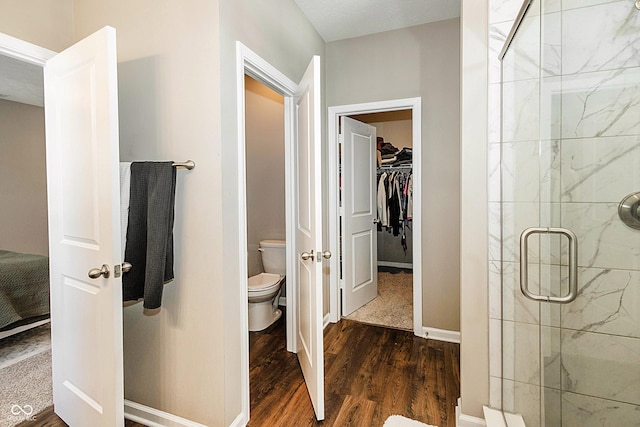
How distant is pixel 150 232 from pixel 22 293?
2292 mm

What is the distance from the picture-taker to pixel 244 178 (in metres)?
1.74

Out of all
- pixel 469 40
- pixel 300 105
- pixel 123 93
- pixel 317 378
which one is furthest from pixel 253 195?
pixel 469 40

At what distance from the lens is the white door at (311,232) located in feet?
5.55

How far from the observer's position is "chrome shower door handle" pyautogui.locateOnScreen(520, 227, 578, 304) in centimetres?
111

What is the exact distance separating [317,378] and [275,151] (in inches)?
94.2

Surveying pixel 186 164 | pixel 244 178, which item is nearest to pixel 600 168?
pixel 244 178

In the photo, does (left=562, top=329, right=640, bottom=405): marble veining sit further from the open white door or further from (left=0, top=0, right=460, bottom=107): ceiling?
(left=0, top=0, right=460, bottom=107): ceiling

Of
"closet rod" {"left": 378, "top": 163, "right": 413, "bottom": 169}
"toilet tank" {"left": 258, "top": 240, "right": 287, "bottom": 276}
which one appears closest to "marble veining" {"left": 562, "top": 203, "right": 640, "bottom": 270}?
"toilet tank" {"left": 258, "top": 240, "right": 287, "bottom": 276}

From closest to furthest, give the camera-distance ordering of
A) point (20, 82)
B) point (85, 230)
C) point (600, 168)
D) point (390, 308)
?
1. point (600, 168)
2. point (85, 230)
3. point (20, 82)
4. point (390, 308)

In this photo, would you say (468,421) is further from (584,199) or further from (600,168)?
(600,168)

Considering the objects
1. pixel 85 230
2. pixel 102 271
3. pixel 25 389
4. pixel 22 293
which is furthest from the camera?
pixel 22 293

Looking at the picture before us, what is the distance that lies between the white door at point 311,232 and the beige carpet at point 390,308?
114 centimetres

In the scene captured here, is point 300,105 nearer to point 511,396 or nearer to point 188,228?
point 188,228

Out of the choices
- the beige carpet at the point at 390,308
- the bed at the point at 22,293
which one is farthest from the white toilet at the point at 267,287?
the bed at the point at 22,293
